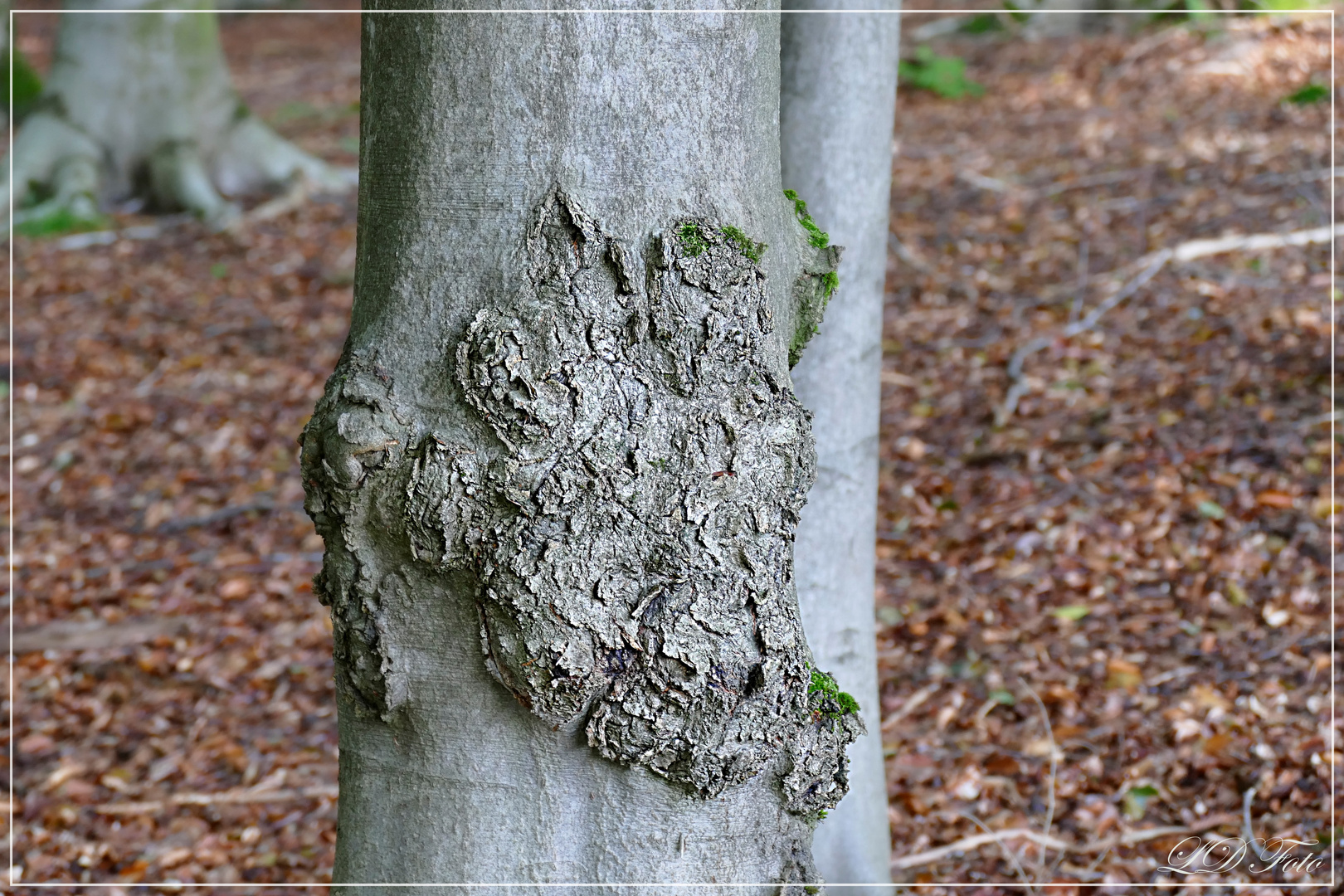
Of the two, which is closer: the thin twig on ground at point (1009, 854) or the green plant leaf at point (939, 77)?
the thin twig on ground at point (1009, 854)

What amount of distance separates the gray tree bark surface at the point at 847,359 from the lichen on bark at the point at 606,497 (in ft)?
3.54

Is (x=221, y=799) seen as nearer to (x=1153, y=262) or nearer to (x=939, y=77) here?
(x=1153, y=262)

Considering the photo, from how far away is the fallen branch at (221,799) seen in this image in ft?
11.0

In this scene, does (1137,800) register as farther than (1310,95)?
No

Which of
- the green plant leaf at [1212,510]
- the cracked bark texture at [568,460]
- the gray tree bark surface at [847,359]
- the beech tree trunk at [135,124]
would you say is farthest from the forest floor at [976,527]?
the cracked bark texture at [568,460]

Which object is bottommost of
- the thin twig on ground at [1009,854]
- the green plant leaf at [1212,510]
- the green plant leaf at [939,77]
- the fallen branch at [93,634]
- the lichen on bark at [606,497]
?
the thin twig on ground at [1009,854]

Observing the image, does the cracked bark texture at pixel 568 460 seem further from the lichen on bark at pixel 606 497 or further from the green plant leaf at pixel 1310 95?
the green plant leaf at pixel 1310 95

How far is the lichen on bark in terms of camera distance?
140cm

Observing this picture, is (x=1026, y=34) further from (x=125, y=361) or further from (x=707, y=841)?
(x=707, y=841)

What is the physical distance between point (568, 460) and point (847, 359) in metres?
1.35

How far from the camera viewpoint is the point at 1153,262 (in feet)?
19.2

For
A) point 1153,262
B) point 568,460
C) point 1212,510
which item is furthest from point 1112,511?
point 568,460

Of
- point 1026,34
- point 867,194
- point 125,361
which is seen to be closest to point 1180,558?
point 867,194

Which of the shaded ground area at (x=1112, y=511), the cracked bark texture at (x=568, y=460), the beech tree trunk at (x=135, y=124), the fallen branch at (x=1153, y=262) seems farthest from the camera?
the beech tree trunk at (x=135, y=124)
